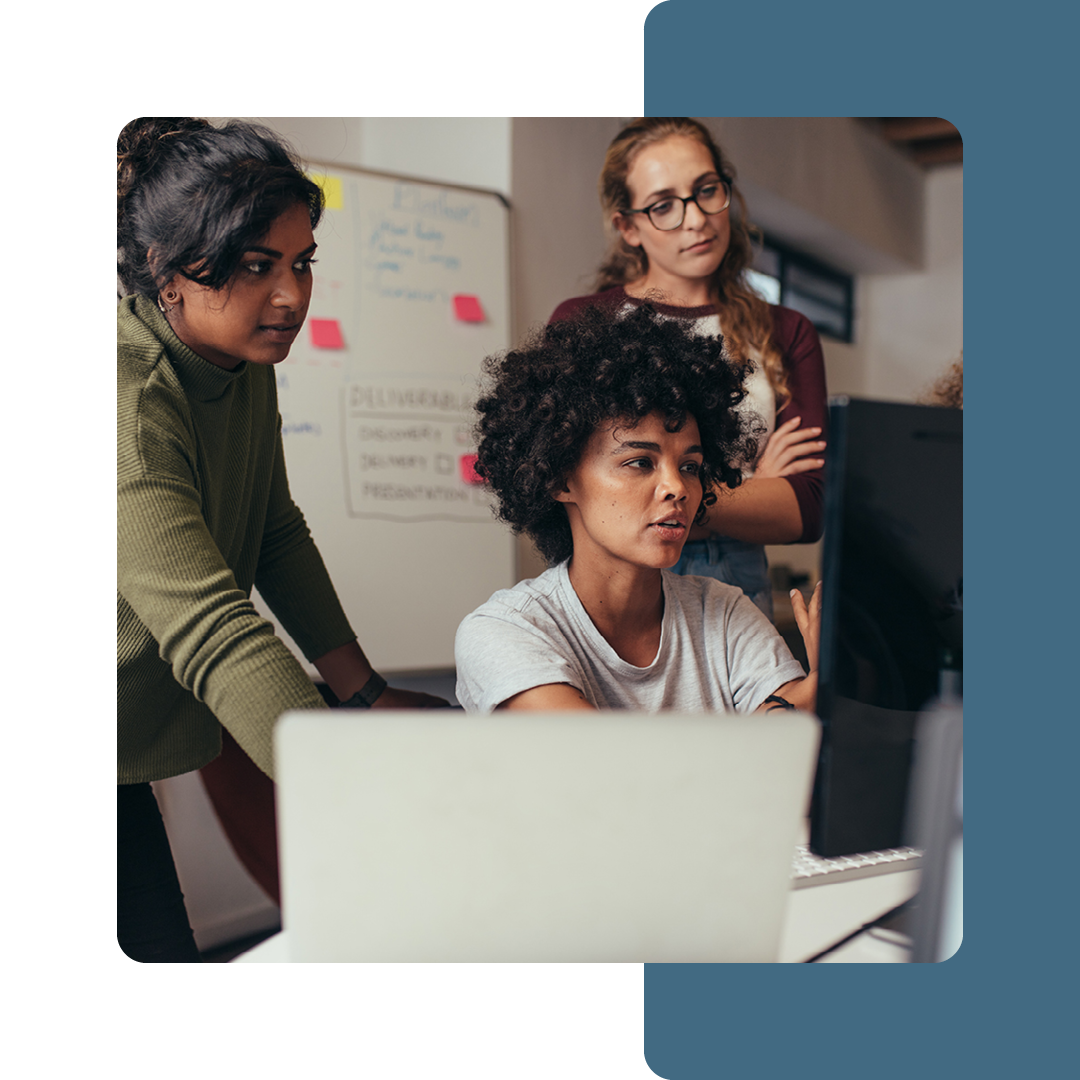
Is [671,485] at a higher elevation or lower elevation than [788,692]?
higher

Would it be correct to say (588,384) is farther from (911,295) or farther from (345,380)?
(911,295)

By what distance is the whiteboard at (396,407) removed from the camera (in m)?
0.95

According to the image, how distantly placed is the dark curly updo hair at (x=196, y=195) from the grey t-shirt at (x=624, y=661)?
1.30 ft

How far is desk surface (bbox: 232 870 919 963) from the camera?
87 centimetres

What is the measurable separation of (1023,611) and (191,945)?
0.84 m

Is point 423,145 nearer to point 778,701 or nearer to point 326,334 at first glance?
point 326,334

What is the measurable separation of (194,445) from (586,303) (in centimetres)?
38

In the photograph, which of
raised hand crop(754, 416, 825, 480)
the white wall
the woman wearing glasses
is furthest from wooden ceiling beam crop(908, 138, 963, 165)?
the white wall

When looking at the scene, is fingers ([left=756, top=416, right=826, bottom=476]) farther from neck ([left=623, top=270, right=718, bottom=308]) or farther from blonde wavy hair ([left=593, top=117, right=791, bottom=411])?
neck ([left=623, top=270, right=718, bottom=308])

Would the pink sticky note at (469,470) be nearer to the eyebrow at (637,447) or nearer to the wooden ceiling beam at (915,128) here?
the eyebrow at (637,447)

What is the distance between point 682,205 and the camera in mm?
976

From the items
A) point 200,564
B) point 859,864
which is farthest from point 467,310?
point 859,864

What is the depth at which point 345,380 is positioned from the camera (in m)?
0.97
